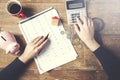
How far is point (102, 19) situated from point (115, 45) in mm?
128

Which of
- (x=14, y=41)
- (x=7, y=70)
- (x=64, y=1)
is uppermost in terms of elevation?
(x=64, y=1)

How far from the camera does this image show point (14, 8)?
1324 mm

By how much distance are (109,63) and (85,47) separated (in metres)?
0.13

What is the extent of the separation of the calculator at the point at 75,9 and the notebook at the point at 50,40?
6cm

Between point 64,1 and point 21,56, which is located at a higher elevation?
point 64,1

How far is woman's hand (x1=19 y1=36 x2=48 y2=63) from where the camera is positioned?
4.24ft

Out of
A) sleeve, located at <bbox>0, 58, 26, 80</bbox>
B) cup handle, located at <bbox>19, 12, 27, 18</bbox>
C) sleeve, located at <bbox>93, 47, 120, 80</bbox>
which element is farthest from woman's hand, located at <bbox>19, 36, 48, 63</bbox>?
sleeve, located at <bbox>93, 47, 120, 80</bbox>

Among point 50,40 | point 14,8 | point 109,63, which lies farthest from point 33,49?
point 109,63

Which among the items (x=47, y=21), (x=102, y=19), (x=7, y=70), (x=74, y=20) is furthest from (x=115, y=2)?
(x=7, y=70)

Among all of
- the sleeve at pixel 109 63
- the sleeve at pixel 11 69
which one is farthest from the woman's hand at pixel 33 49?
the sleeve at pixel 109 63

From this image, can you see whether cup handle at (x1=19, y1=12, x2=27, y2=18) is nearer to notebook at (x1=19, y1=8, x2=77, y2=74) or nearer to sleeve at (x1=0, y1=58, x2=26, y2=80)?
notebook at (x1=19, y1=8, x2=77, y2=74)

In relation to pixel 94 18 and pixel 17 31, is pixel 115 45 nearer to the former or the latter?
pixel 94 18

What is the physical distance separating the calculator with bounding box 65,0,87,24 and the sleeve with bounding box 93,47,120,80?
0.18 m

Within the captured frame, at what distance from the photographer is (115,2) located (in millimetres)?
1313
